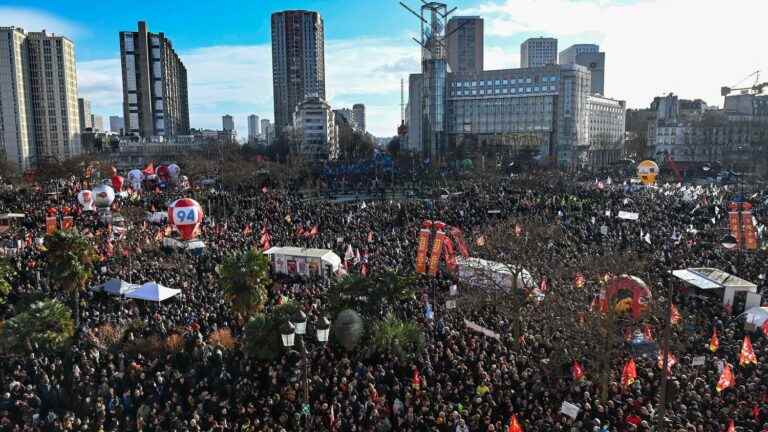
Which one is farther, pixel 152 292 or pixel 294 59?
pixel 294 59

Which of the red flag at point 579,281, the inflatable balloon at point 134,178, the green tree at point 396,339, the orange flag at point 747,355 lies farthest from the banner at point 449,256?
the inflatable balloon at point 134,178

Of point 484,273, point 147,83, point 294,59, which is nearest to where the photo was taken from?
point 484,273

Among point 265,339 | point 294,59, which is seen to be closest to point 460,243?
point 265,339

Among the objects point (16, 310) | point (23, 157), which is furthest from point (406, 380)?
point (23, 157)

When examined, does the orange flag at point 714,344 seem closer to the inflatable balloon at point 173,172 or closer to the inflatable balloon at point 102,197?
the inflatable balloon at point 102,197

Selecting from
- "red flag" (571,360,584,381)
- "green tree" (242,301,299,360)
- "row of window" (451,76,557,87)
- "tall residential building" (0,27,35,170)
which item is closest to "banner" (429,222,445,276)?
"green tree" (242,301,299,360)

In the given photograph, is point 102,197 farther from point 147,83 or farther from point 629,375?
point 147,83
